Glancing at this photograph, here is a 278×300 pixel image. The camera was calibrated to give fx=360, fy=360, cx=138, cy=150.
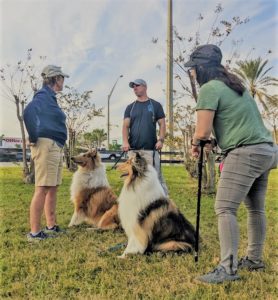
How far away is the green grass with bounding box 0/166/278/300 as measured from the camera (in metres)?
2.87

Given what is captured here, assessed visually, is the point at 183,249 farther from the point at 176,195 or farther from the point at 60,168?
the point at 176,195

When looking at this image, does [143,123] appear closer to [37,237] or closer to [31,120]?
[31,120]

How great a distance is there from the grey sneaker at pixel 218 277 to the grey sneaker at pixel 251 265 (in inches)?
14.0

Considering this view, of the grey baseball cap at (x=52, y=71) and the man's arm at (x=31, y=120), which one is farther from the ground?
the grey baseball cap at (x=52, y=71)

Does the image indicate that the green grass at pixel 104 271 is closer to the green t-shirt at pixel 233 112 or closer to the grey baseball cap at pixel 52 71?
the green t-shirt at pixel 233 112

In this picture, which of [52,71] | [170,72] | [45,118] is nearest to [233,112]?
[45,118]

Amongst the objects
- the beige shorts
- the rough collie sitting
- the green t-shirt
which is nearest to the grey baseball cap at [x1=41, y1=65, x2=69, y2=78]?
the beige shorts

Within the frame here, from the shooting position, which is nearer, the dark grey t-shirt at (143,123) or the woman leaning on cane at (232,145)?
the woman leaning on cane at (232,145)

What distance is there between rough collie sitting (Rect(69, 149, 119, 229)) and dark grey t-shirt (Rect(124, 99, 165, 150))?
85cm

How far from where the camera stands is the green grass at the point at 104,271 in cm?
287

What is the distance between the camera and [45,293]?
114 inches

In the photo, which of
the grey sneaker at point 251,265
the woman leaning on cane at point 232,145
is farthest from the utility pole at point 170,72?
the grey sneaker at point 251,265

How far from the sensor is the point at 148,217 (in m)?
3.90

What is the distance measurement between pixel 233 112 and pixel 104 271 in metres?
1.85
